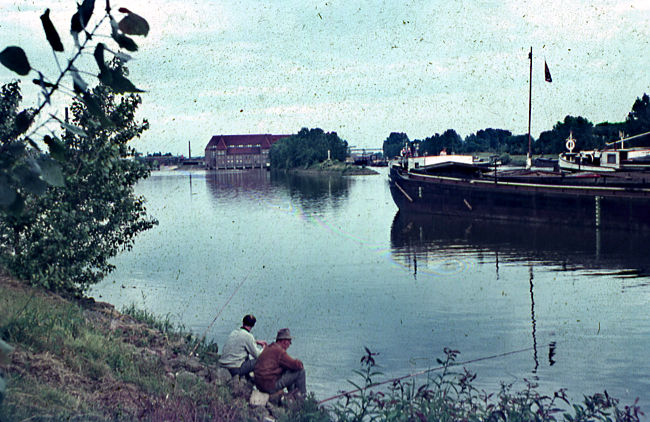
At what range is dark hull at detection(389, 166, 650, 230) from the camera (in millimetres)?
39250

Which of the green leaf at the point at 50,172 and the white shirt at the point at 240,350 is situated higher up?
the green leaf at the point at 50,172

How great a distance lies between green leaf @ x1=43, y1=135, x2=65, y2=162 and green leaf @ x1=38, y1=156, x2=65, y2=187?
25cm

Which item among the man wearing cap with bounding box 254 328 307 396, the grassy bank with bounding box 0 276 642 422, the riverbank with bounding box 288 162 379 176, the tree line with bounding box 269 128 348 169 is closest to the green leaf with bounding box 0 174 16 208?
the grassy bank with bounding box 0 276 642 422

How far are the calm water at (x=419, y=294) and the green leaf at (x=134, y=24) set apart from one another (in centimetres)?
1153

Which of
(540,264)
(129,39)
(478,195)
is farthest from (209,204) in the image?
(129,39)

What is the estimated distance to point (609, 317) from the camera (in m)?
20.2

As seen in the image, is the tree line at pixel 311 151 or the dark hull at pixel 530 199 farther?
the tree line at pixel 311 151

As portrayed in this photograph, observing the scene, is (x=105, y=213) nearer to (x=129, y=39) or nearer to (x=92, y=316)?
(x=92, y=316)

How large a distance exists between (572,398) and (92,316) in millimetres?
11517

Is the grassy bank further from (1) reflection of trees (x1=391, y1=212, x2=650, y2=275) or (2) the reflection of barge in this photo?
(2) the reflection of barge

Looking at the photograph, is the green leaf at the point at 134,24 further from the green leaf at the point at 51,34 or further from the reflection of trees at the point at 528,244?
the reflection of trees at the point at 528,244

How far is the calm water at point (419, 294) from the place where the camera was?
15.8m

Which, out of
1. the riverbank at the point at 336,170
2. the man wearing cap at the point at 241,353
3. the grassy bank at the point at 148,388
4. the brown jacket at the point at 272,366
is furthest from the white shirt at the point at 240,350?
the riverbank at the point at 336,170

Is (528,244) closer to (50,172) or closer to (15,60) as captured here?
(50,172)
